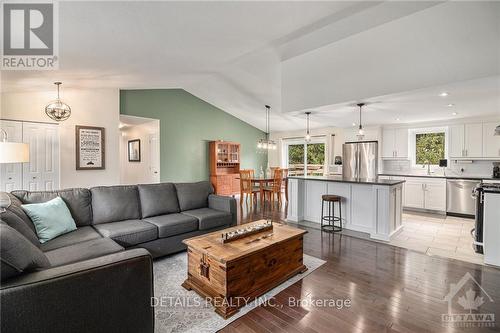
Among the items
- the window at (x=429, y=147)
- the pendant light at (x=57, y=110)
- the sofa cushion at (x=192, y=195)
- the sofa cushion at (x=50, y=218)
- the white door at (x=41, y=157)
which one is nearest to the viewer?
the sofa cushion at (x=50, y=218)

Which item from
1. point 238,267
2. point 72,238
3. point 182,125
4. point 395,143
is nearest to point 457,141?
point 395,143

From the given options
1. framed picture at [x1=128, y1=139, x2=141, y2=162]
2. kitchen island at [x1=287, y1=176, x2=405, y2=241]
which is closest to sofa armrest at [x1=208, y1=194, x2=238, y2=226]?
kitchen island at [x1=287, y1=176, x2=405, y2=241]

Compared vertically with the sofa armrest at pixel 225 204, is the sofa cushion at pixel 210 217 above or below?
below

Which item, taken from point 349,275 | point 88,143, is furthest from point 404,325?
point 88,143

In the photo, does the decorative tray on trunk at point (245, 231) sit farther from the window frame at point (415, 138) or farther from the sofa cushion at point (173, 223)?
the window frame at point (415, 138)

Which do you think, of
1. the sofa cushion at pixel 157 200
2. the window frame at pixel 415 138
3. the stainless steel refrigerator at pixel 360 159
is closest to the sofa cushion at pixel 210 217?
the sofa cushion at pixel 157 200

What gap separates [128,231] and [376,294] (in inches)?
105

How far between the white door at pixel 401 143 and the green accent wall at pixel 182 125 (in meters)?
4.99

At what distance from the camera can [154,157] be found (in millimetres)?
6711

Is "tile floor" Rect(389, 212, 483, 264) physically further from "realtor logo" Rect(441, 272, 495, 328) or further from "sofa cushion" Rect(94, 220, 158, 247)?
"sofa cushion" Rect(94, 220, 158, 247)

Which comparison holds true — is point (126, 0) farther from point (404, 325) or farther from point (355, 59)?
point (404, 325)

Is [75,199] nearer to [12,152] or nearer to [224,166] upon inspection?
[12,152]

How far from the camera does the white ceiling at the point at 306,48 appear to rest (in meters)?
2.44

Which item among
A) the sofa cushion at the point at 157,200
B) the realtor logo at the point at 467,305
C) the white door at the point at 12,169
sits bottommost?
the realtor logo at the point at 467,305
